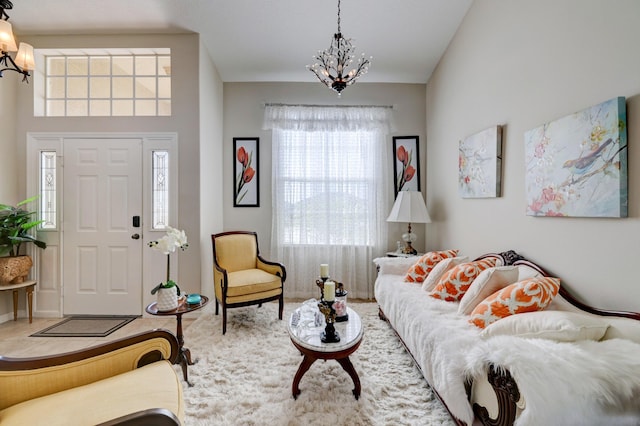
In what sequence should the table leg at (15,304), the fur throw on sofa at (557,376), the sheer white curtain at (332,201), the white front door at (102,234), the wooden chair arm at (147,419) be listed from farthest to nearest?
the sheer white curtain at (332,201) < the white front door at (102,234) < the table leg at (15,304) < the fur throw on sofa at (557,376) < the wooden chair arm at (147,419)

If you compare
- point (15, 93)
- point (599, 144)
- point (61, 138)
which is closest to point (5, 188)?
point (61, 138)

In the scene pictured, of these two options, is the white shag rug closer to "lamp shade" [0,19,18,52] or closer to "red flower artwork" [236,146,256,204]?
"red flower artwork" [236,146,256,204]

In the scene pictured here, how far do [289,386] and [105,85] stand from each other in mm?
3989

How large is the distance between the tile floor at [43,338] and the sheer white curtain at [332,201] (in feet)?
5.28

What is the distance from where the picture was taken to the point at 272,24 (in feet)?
10.4

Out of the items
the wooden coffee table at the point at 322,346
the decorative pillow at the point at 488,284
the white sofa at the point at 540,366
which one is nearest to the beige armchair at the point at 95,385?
the wooden coffee table at the point at 322,346

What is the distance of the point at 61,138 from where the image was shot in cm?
328

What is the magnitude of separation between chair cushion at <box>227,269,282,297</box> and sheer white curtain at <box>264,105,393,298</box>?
0.84 meters

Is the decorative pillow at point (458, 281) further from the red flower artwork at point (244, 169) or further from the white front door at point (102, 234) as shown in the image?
the white front door at point (102, 234)

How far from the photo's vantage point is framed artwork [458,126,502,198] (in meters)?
2.51

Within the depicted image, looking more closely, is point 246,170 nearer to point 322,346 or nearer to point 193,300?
point 193,300

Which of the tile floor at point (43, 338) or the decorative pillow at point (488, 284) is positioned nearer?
the decorative pillow at point (488, 284)

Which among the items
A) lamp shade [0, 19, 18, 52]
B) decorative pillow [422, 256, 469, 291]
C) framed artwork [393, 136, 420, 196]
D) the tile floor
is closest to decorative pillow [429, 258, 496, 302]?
decorative pillow [422, 256, 469, 291]

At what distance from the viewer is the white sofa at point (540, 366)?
1026 millimetres
